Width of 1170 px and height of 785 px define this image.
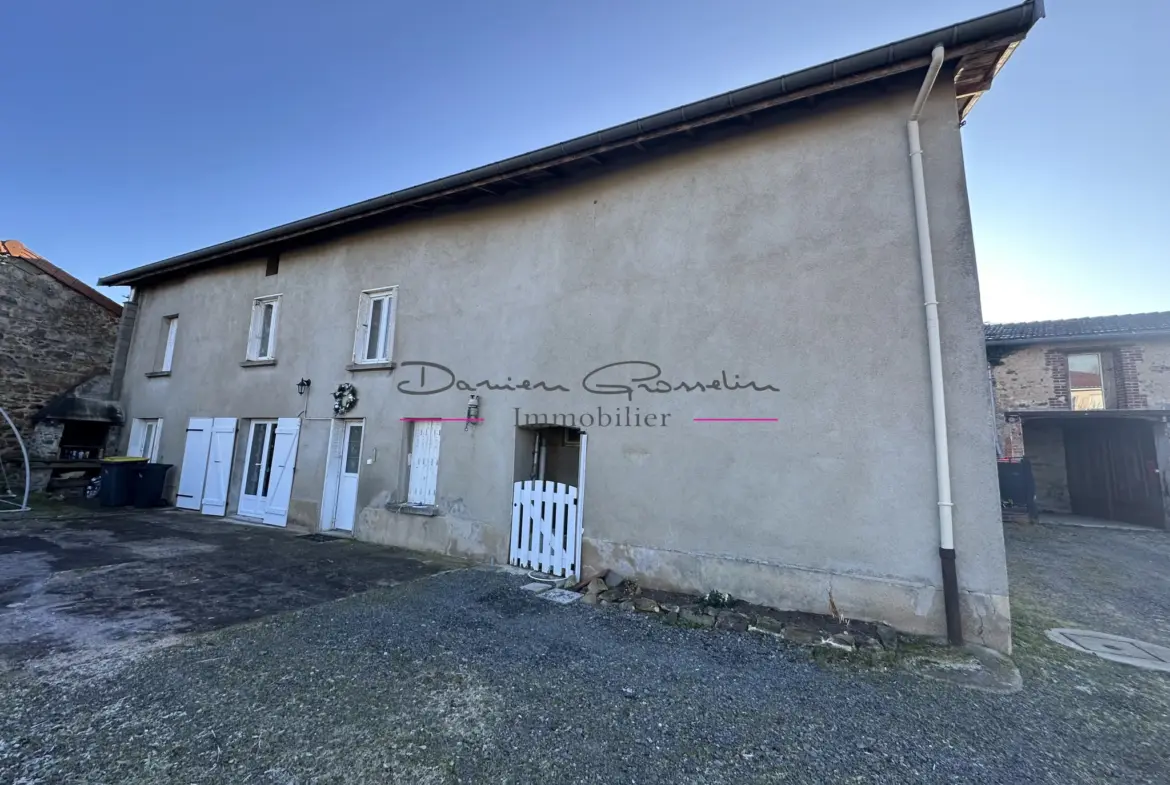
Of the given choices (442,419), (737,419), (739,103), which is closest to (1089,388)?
(737,419)

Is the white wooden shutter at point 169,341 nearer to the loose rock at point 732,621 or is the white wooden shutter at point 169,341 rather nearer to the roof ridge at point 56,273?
the roof ridge at point 56,273

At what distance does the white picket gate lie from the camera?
18.8 feet

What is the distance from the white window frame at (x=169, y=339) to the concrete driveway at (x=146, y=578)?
3.83 m

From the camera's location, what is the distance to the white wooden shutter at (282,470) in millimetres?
8320

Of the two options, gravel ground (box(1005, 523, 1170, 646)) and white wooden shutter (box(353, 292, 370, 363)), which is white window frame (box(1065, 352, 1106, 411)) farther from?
white wooden shutter (box(353, 292, 370, 363))

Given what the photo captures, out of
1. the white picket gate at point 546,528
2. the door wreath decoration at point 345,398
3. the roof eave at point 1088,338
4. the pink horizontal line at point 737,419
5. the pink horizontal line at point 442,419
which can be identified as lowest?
the white picket gate at point 546,528

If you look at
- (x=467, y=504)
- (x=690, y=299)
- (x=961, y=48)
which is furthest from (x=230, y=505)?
(x=961, y=48)

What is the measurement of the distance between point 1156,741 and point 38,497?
16.0 metres

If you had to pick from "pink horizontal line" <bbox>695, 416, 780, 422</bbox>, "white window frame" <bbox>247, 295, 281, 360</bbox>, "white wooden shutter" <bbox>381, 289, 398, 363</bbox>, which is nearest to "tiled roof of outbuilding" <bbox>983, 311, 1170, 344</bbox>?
"pink horizontal line" <bbox>695, 416, 780, 422</bbox>

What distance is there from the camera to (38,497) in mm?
9727

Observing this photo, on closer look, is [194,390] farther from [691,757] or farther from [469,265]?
[691,757]

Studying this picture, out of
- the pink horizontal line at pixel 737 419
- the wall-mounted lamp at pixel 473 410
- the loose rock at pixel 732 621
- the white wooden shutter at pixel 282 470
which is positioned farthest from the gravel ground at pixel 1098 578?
the white wooden shutter at pixel 282 470

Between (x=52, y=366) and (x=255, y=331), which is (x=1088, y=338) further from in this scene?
(x=52, y=366)

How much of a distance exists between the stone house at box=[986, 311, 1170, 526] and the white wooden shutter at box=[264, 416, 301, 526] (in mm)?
16874
